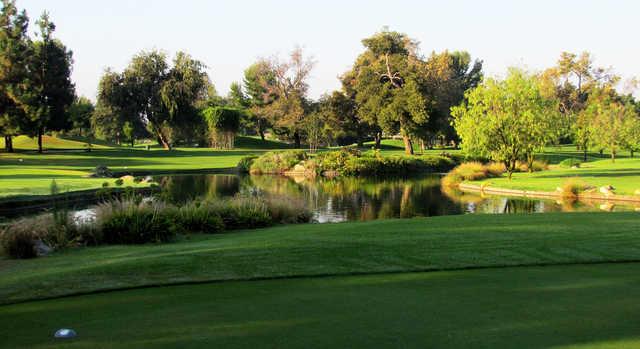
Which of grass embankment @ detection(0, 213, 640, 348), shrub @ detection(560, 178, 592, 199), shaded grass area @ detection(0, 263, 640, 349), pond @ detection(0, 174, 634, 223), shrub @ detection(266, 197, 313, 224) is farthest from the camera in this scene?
shrub @ detection(560, 178, 592, 199)

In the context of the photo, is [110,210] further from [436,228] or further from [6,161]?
[6,161]

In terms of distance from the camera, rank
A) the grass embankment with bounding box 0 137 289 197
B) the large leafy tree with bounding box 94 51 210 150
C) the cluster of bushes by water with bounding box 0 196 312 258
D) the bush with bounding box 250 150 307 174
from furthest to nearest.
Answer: the large leafy tree with bounding box 94 51 210 150
the bush with bounding box 250 150 307 174
the grass embankment with bounding box 0 137 289 197
the cluster of bushes by water with bounding box 0 196 312 258

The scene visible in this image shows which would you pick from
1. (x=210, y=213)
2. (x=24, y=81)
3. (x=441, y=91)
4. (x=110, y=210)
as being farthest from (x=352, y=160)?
(x=110, y=210)

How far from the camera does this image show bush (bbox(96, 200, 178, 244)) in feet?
46.4

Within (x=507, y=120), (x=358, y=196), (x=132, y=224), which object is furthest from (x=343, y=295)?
(x=507, y=120)

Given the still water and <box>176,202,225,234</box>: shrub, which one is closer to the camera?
<box>176,202,225,234</box>: shrub

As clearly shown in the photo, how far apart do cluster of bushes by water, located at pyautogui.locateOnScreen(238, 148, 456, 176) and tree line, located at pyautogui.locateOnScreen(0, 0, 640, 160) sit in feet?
22.5

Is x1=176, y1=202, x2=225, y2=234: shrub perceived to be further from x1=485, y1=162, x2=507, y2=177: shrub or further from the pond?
x1=485, y1=162, x2=507, y2=177: shrub

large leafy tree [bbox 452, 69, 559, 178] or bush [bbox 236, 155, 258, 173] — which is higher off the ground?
large leafy tree [bbox 452, 69, 559, 178]

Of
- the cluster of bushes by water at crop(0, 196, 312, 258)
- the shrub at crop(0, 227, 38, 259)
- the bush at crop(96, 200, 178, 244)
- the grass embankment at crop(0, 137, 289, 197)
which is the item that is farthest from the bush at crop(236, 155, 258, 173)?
the shrub at crop(0, 227, 38, 259)

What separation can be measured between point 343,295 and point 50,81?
202ft

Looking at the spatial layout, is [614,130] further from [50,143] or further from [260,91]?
[50,143]

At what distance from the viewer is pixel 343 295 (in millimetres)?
7281

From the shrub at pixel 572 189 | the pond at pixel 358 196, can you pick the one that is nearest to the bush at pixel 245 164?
the pond at pixel 358 196
